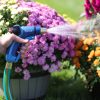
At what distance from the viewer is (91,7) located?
515 cm

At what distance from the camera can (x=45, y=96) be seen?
551cm

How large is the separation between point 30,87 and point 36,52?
49 centimetres

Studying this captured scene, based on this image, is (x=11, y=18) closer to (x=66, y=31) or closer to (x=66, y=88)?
(x=66, y=31)

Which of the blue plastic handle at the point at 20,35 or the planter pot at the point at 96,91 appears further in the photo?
the planter pot at the point at 96,91

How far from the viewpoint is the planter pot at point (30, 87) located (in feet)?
16.9

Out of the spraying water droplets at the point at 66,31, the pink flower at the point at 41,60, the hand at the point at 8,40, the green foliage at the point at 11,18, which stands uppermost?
the green foliage at the point at 11,18

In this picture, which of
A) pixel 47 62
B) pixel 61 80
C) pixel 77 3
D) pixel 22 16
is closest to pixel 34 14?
pixel 22 16

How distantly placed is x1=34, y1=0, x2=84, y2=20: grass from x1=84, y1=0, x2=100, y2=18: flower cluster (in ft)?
14.1

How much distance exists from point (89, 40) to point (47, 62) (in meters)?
0.48

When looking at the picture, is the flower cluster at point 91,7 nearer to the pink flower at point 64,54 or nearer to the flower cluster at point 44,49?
the flower cluster at point 44,49

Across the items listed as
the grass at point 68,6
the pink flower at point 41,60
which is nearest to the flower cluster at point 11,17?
the pink flower at point 41,60

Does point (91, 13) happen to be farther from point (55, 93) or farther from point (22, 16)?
point (55, 93)

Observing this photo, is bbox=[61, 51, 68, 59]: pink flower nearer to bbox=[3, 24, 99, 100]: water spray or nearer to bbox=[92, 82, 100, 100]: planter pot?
bbox=[92, 82, 100, 100]: planter pot

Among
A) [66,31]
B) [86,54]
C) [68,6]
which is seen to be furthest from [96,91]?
[68,6]
